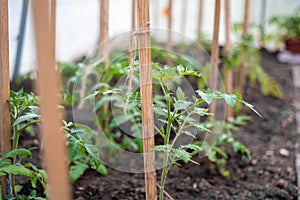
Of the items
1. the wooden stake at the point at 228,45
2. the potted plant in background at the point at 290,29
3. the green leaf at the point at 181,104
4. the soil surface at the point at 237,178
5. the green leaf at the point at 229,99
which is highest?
the potted plant in background at the point at 290,29

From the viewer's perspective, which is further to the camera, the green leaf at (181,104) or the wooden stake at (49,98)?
the green leaf at (181,104)

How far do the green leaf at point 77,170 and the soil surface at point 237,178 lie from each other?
0.06 meters

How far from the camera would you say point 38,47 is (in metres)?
0.91

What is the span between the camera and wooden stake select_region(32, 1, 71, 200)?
900mm

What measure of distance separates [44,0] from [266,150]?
6.64ft

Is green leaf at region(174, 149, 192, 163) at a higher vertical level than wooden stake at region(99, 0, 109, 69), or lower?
lower

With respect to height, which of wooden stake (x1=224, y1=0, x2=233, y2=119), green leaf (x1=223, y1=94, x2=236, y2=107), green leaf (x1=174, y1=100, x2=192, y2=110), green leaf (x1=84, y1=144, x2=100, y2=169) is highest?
wooden stake (x1=224, y1=0, x2=233, y2=119)

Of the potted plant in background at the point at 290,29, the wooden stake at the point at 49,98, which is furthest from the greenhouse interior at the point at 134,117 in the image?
the potted plant in background at the point at 290,29

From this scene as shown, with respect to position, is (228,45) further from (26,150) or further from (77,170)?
(26,150)

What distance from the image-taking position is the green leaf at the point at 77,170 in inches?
78.4

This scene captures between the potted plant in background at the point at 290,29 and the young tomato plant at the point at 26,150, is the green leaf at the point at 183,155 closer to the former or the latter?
the young tomato plant at the point at 26,150

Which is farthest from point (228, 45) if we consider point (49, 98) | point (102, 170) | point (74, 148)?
point (49, 98)

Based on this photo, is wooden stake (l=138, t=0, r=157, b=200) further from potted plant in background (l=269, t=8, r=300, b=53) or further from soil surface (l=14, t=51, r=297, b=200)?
potted plant in background (l=269, t=8, r=300, b=53)

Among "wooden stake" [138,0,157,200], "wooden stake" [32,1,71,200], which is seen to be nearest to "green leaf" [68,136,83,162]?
"wooden stake" [138,0,157,200]
